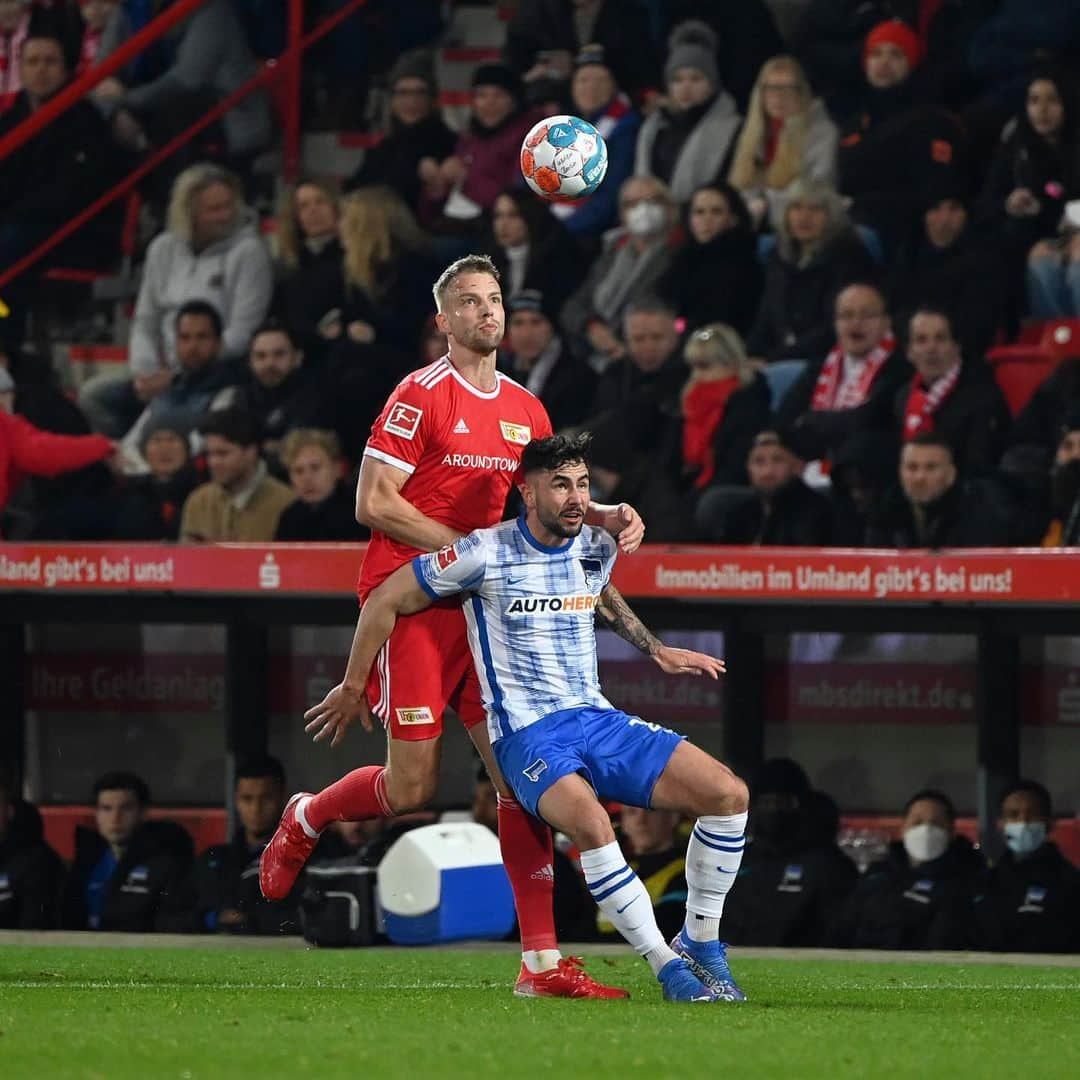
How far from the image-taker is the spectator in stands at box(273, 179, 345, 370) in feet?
43.5

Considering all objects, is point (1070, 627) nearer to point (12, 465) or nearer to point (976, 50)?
point (976, 50)

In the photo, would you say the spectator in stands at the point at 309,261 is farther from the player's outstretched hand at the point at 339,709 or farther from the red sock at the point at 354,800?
the player's outstretched hand at the point at 339,709

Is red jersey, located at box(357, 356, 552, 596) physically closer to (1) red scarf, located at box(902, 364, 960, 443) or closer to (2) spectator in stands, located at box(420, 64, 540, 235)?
(1) red scarf, located at box(902, 364, 960, 443)

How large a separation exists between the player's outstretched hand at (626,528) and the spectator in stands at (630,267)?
503 cm

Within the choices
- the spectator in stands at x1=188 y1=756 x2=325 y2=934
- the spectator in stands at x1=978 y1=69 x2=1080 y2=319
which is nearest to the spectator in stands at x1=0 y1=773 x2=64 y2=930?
the spectator in stands at x1=188 y1=756 x2=325 y2=934

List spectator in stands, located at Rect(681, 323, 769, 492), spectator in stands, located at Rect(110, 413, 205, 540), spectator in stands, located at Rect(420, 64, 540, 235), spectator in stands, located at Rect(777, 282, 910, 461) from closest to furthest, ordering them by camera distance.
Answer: spectator in stands, located at Rect(777, 282, 910, 461) → spectator in stands, located at Rect(681, 323, 769, 492) → spectator in stands, located at Rect(110, 413, 205, 540) → spectator in stands, located at Rect(420, 64, 540, 235)

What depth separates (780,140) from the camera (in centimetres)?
1266

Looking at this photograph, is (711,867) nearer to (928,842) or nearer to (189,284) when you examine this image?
(928,842)

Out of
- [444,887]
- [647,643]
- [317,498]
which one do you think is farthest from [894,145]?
[647,643]

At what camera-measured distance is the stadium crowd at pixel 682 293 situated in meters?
11.2

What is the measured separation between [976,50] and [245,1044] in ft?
27.3

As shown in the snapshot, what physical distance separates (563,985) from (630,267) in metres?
6.11

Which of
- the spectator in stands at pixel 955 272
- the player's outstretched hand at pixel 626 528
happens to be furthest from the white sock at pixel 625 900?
the spectator in stands at pixel 955 272

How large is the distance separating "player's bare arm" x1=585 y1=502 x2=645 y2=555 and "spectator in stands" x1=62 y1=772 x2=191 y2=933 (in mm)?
4624
